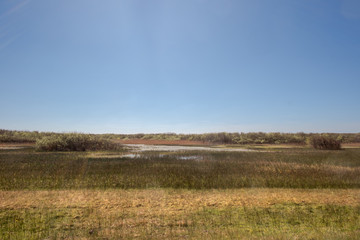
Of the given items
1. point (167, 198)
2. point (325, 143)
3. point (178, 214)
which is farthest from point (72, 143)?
point (325, 143)

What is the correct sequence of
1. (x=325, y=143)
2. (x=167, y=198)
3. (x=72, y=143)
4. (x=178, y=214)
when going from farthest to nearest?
(x=325, y=143)
(x=72, y=143)
(x=167, y=198)
(x=178, y=214)

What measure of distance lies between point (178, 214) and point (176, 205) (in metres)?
0.89

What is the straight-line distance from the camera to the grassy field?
6.39 metres

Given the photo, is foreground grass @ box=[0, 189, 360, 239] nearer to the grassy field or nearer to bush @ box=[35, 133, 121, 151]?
the grassy field

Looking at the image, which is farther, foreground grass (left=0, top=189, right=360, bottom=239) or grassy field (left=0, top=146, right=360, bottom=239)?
grassy field (left=0, top=146, right=360, bottom=239)

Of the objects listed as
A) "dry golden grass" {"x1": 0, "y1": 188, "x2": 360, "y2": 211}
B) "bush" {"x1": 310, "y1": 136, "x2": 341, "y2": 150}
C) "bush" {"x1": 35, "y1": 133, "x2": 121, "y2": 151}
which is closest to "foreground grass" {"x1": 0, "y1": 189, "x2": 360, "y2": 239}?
"dry golden grass" {"x1": 0, "y1": 188, "x2": 360, "y2": 211}

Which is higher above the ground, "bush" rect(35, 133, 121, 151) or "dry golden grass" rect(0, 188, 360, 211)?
"bush" rect(35, 133, 121, 151)

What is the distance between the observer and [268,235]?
624cm

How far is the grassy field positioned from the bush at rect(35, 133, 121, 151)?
17.7m

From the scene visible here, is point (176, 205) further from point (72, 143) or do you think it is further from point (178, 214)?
point (72, 143)

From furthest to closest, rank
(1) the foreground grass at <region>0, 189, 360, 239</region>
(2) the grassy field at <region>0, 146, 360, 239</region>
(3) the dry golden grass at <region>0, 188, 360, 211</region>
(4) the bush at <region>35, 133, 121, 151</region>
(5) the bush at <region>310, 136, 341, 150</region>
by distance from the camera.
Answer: (5) the bush at <region>310, 136, 341, 150</region>, (4) the bush at <region>35, 133, 121, 151</region>, (3) the dry golden grass at <region>0, 188, 360, 211</region>, (2) the grassy field at <region>0, 146, 360, 239</region>, (1) the foreground grass at <region>0, 189, 360, 239</region>

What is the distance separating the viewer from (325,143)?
35875 millimetres

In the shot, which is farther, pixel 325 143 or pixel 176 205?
pixel 325 143

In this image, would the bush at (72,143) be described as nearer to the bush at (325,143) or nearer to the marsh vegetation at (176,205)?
the marsh vegetation at (176,205)
